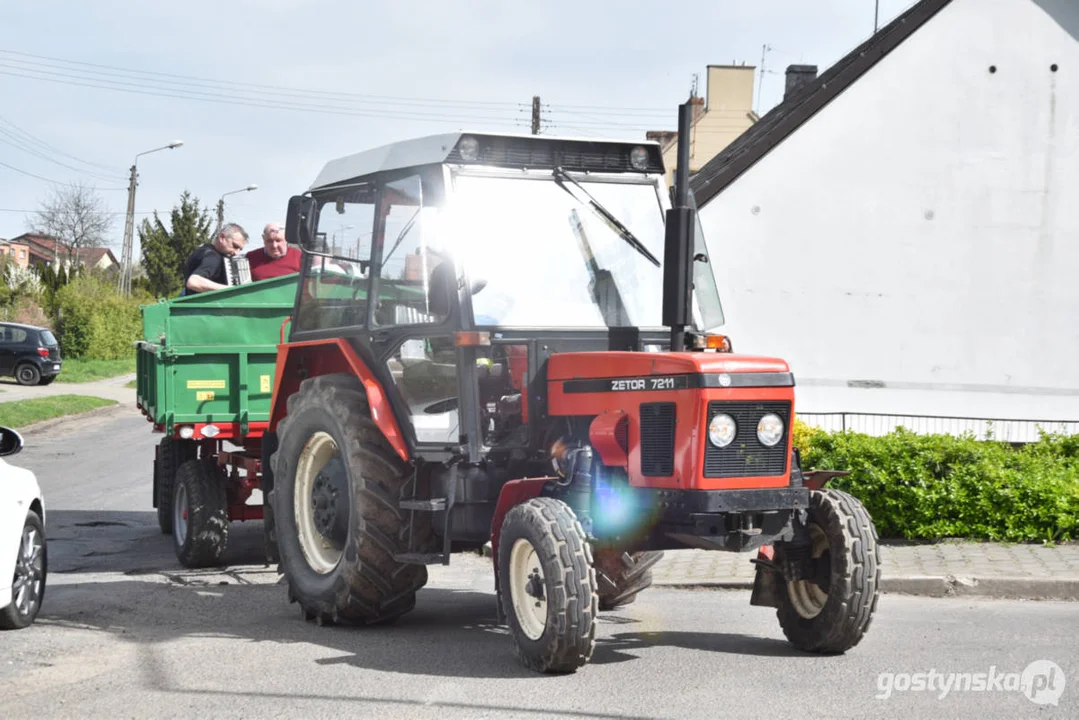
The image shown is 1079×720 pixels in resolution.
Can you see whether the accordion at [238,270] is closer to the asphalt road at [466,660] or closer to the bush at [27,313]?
the asphalt road at [466,660]

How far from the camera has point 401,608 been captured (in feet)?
24.5

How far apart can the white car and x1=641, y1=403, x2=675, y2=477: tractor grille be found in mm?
3300

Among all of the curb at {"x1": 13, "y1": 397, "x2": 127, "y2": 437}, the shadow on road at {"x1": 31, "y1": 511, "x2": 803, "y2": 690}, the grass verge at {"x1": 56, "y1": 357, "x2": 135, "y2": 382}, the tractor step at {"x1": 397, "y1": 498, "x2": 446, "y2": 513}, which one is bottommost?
the curb at {"x1": 13, "y1": 397, "x2": 127, "y2": 437}

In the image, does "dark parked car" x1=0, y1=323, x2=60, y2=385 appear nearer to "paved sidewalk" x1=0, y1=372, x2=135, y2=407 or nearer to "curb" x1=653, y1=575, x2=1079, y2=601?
"paved sidewalk" x1=0, y1=372, x2=135, y2=407

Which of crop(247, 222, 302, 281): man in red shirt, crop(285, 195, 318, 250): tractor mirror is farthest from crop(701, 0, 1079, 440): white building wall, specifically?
crop(285, 195, 318, 250): tractor mirror

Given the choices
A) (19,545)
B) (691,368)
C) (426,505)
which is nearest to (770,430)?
(691,368)

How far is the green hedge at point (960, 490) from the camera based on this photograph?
403 inches

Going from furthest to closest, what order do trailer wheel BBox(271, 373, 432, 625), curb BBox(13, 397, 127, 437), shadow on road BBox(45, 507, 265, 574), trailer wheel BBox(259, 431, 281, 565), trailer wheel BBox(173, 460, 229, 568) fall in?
curb BBox(13, 397, 127, 437) → shadow on road BBox(45, 507, 265, 574) → trailer wheel BBox(173, 460, 229, 568) → trailer wheel BBox(259, 431, 281, 565) → trailer wheel BBox(271, 373, 432, 625)

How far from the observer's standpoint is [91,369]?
41.9m

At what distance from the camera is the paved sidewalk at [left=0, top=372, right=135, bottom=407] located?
3222cm

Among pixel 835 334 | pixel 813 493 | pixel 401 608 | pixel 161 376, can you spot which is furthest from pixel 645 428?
pixel 835 334

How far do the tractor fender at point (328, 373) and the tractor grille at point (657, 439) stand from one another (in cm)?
145

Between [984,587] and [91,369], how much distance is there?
37.1m

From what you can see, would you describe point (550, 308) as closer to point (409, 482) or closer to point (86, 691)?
point (409, 482)
